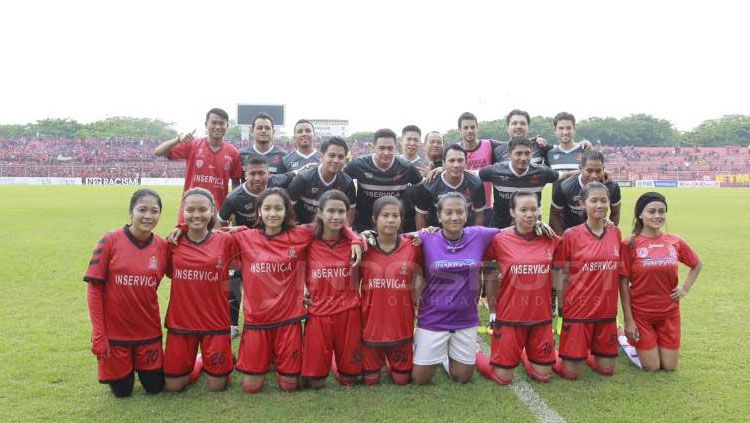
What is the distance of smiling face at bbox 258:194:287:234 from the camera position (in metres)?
4.15

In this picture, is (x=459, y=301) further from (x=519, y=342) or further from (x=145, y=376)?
(x=145, y=376)

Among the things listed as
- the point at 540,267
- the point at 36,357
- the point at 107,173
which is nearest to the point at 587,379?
the point at 540,267

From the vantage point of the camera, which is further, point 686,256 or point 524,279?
point 686,256

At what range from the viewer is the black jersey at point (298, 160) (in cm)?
659

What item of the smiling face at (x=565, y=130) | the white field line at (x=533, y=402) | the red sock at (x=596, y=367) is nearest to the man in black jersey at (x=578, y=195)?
the smiling face at (x=565, y=130)

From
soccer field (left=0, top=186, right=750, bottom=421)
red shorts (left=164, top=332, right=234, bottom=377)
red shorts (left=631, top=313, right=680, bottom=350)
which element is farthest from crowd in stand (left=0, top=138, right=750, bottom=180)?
red shorts (left=631, top=313, right=680, bottom=350)

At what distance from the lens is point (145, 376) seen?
157 inches

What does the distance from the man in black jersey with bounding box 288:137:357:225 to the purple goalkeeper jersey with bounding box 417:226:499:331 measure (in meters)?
1.36

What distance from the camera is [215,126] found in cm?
598

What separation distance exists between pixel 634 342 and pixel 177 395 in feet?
11.5

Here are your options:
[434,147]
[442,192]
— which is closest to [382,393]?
[442,192]

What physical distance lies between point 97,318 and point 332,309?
162 centimetres

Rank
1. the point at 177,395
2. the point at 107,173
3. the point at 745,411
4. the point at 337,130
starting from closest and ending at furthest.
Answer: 1. the point at 745,411
2. the point at 177,395
3. the point at 107,173
4. the point at 337,130

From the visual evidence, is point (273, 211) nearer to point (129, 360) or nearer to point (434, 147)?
point (129, 360)
